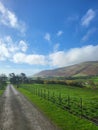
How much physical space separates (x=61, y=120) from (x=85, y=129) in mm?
4189

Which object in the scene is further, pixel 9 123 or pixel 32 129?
pixel 9 123

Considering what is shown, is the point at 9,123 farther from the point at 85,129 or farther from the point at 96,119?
the point at 96,119

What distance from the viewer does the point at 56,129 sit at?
18.0m

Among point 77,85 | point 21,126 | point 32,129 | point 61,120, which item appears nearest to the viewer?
point 32,129

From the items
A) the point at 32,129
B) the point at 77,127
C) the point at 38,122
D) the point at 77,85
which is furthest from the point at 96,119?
the point at 77,85

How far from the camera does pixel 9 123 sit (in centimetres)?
2041

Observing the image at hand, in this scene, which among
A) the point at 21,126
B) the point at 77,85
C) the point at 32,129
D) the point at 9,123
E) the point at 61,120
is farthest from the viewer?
the point at 77,85

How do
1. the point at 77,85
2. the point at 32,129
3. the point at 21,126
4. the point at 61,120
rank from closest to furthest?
the point at 32,129 → the point at 21,126 → the point at 61,120 → the point at 77,85

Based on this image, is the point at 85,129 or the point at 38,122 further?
the point at 38,122

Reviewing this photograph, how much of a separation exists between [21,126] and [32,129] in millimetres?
1592

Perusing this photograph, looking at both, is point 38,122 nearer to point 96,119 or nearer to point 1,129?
point 1,129

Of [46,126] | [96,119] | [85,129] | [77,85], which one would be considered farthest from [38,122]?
[77,85]

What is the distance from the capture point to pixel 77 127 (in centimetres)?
1900

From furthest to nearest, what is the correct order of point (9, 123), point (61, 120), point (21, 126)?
point (61, 120)
point (9, 123)
point (21, 126)
